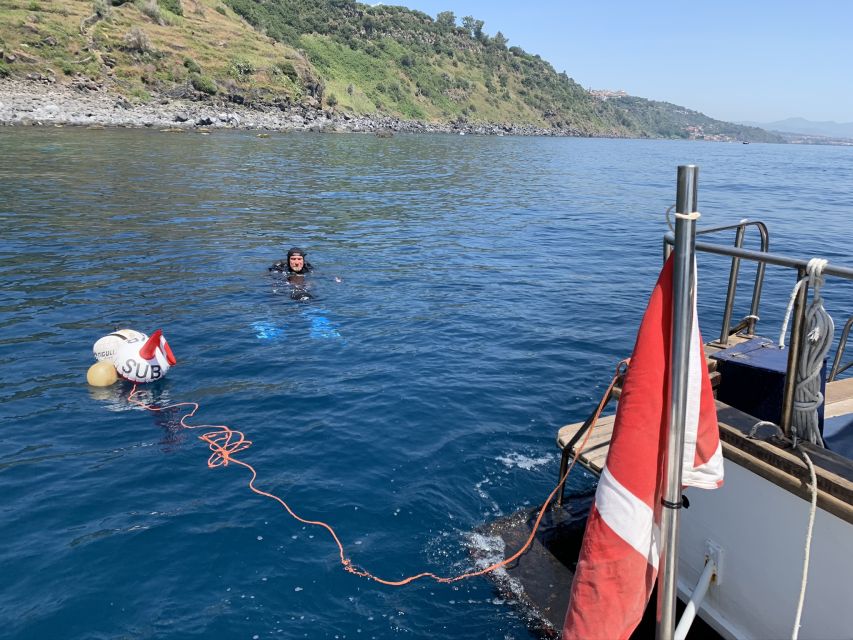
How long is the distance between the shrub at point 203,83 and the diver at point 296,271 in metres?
76.5

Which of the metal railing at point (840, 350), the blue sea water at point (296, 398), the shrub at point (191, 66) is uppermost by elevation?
the shrub at point (191, 66)

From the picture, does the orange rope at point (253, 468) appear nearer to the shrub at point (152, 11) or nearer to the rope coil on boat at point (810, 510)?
the rope coil on boat at point (810, 510)

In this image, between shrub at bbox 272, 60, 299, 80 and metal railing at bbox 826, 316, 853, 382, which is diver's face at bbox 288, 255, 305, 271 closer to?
metal railing at bbox 826, 316, 853, 382

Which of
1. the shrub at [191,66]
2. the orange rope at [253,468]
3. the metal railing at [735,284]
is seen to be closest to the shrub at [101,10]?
the shrub at [191,66]

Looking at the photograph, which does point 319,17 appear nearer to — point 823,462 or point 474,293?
point 474,293

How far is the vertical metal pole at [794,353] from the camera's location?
129 inches

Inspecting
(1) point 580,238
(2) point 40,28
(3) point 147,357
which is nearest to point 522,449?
(3) point 147,357

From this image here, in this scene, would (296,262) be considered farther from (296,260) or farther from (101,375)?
(101,375)

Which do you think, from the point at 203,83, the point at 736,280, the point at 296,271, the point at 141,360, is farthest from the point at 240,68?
the point at 736,280

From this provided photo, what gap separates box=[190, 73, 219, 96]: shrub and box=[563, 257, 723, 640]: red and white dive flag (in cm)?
8966

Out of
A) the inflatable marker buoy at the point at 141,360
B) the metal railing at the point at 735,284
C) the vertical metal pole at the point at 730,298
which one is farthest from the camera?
the inflatable marker buoy at the point at 141,360

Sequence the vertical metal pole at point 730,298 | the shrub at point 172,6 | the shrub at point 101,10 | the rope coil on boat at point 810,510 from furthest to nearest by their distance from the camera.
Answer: the shrub at point 172,6 → the shrub at point 101,10 → the vertical metal pole at point 730,298 → the rope coil on boat at point 810,510

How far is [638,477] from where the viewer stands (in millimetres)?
2949

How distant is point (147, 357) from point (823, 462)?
898 centimetres
